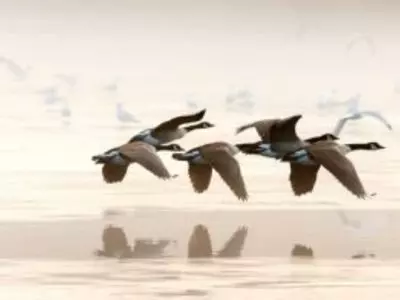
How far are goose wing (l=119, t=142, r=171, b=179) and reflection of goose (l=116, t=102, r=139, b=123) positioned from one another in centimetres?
5

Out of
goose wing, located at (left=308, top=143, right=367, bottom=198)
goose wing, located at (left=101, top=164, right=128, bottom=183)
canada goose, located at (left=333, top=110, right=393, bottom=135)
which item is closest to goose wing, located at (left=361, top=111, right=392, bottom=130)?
canada goose, located at (left=333, top=110, right=393, bottom=135)

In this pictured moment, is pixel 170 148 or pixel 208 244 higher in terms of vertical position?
pixel 170 148

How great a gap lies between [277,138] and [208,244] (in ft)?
0.52

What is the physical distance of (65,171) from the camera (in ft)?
2.97

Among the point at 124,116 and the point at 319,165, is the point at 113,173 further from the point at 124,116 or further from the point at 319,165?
the point at 319,165

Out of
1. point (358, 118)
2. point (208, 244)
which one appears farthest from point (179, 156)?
point (358, 118)

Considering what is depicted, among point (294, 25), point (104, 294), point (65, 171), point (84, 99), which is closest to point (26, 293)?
point (104, 294)

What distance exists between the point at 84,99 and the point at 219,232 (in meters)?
0.25

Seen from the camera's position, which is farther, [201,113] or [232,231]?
[201,113]

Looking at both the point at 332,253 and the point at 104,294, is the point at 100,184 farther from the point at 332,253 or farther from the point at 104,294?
the point at 332,253

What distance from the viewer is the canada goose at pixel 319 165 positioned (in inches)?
34.8

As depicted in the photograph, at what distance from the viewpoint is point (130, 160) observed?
0.90m

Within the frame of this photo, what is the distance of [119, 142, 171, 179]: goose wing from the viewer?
2.94 feet

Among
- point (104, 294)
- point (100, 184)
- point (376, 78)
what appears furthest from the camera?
point (376, 78)
